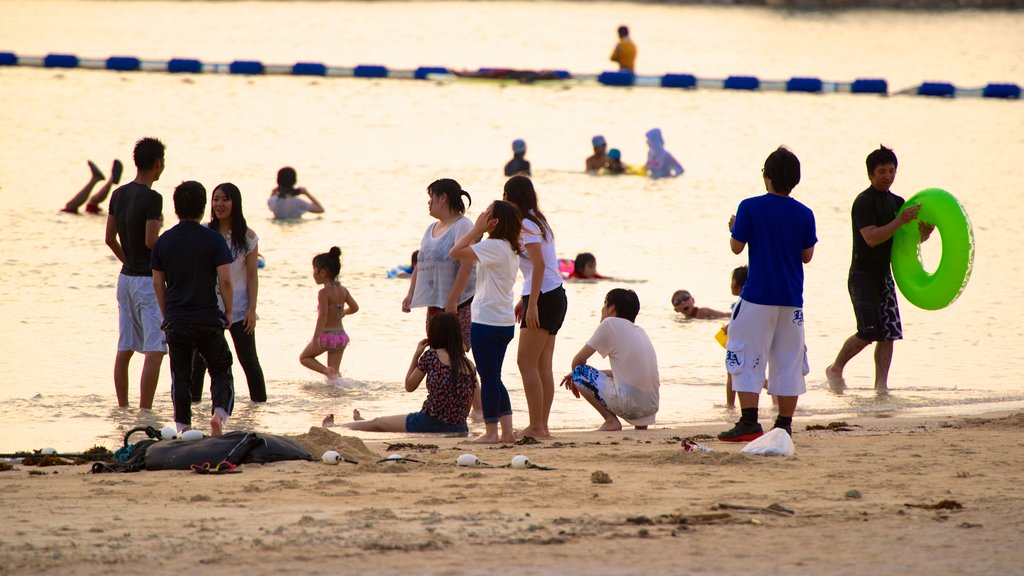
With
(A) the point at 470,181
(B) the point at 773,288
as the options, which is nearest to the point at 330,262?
(B) the point at 773,288

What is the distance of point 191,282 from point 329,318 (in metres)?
2.27

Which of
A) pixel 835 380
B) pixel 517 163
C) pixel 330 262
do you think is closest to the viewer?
pixel 330 262

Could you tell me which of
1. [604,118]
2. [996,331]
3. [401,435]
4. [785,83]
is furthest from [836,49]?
[401,435]

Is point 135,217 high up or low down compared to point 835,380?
up

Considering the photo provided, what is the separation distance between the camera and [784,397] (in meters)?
7.06

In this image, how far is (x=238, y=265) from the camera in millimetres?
8156

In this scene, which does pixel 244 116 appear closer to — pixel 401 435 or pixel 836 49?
pixel 401 435

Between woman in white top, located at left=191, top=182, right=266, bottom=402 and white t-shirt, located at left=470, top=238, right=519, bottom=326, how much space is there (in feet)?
4.77

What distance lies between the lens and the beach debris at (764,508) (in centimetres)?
536

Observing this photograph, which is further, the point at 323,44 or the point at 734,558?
the point at 323,44

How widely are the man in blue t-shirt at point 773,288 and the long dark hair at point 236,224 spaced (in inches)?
112

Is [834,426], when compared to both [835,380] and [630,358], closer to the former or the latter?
[630,358]

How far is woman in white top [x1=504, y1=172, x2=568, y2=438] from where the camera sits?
7133 mm

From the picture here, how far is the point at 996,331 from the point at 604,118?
16449 mm
